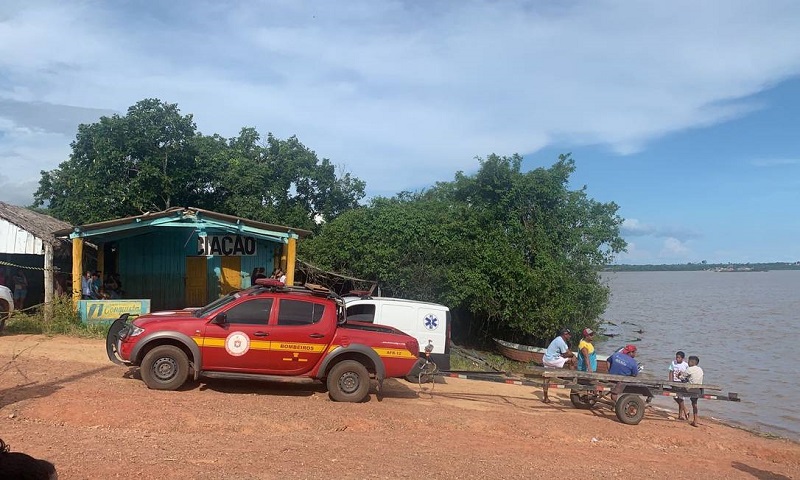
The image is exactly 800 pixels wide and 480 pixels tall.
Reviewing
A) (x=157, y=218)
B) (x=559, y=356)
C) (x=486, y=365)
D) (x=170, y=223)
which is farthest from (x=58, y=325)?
(x=559, y=356)

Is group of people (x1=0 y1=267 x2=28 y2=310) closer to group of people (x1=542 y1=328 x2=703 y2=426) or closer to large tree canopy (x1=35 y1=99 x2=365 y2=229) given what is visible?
large tree canopy (x1=35 y1=99 x2=365 y2=229)

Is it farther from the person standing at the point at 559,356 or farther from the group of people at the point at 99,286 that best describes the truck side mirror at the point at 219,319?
the group of people at the point at 99,286

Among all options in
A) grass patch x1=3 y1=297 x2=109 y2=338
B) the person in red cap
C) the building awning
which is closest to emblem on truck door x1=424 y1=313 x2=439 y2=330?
the person in red cap

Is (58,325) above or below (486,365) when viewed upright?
above

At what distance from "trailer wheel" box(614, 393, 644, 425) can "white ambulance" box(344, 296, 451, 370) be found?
4.28 m

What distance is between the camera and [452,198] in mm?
29766

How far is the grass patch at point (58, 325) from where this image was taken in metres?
14.2

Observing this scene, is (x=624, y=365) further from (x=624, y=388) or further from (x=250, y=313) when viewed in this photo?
(x=250, y=313)

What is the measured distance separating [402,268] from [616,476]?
50.3ft

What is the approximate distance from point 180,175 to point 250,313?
20.1m

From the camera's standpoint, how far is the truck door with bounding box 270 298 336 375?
9516mm

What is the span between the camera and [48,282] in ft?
50.1

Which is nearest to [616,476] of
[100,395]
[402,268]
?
[100,395]

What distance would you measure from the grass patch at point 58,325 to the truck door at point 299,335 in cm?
690
